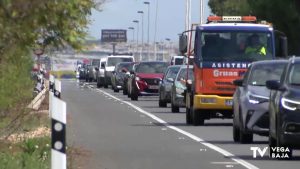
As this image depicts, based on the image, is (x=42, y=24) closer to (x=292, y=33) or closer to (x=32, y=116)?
(x=32, y=116)

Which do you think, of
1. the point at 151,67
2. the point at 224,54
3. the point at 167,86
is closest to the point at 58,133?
the point at 224,54

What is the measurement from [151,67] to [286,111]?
33.7 meters

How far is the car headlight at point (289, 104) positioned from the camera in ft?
58.4

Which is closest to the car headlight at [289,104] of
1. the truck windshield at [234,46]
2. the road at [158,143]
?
the road at [158,143]

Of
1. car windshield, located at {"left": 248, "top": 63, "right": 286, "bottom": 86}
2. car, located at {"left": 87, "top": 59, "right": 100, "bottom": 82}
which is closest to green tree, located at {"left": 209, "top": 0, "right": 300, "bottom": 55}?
car, located at {"left": 87, "top": 59, "right": 100, "bottom": 82}

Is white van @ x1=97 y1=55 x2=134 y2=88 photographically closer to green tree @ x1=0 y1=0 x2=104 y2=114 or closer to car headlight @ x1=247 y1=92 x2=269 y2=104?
car headlight @ x1=247 y1=92 x2=269 y2=104

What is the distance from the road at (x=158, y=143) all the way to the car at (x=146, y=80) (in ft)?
43.3

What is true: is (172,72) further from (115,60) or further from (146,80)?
(115,60)

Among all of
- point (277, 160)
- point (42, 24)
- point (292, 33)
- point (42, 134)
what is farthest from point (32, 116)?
point (292, 33)

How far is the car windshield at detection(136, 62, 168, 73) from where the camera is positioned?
51031mm

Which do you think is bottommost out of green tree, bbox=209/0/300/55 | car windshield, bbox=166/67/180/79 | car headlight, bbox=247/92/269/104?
car windshield, bbox=166/67/180/79

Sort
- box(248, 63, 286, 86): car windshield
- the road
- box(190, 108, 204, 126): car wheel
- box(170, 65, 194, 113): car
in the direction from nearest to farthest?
the road → box(248, 63, 286, 86): car windshield → box(190, 108, 204, 126): car wheel → box(170, 65, 194, 113): car

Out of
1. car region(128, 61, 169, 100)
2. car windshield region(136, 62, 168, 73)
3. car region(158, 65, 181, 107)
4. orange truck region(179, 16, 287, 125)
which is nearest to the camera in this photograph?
orange truck region(179, 16, 287, 125)

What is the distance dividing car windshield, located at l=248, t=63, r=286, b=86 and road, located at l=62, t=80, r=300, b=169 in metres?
1.21
